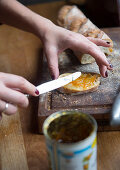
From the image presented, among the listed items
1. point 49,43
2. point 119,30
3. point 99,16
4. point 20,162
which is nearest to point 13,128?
point 20,162

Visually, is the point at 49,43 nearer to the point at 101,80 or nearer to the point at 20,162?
the point at 101,80

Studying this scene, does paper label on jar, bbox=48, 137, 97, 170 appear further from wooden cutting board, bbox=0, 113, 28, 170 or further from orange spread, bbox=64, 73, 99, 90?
orange spread, bbox=64, 73, 99, 90

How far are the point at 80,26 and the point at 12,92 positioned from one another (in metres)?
0.93

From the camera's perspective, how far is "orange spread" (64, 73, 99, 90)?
1.13 m

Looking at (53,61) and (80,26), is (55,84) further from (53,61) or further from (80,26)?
(80,26)

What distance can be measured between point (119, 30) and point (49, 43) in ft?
2.26

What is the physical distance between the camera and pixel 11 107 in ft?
2.75

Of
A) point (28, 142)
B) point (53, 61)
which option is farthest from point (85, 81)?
point (28, 142)

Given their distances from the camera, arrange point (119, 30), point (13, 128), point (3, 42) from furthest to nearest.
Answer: point (3, 42), point (119, 30), point (13, 128)

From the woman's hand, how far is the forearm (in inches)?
1.8

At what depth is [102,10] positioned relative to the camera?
1821mm

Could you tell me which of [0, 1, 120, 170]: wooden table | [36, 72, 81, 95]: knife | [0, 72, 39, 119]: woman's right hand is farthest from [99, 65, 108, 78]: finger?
[0, 72, 39, 119]: woman's right hand

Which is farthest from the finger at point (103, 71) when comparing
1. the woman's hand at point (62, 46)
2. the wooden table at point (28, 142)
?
the wooden table at point (28, 142)

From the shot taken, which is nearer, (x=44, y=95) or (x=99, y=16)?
(x=44, y=95)
